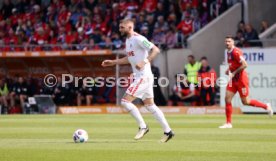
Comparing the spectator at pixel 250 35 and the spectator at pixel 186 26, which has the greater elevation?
the spectator at pixel 186 26

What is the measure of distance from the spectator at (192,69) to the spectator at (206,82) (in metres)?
0.18

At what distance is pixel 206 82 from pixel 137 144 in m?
15.7

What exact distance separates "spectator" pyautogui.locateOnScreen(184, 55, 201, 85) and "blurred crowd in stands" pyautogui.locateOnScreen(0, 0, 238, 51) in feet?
6.34

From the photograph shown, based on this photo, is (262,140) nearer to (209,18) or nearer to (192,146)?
(192,146)

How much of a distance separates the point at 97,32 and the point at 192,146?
2103cm

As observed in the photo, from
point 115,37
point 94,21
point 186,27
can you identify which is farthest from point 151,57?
point 94,21

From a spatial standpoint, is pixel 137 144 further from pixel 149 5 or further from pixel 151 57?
pixel 149 5

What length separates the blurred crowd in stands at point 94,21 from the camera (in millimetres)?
33062

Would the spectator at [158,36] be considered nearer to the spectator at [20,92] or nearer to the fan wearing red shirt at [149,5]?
the fan wearing red shirt at [149,5]

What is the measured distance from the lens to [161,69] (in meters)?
32.9

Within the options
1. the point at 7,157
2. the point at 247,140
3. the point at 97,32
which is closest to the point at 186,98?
the point at 97,32

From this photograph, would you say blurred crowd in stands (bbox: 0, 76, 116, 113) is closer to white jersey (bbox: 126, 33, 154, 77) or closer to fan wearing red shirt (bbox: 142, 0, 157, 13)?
fan wearing red shirt (bbox: 142, 0, 157, 13)

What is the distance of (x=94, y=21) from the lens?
118 ft

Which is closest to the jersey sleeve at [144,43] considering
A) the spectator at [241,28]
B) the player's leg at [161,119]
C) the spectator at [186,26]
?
the player's leg at [161,119]
